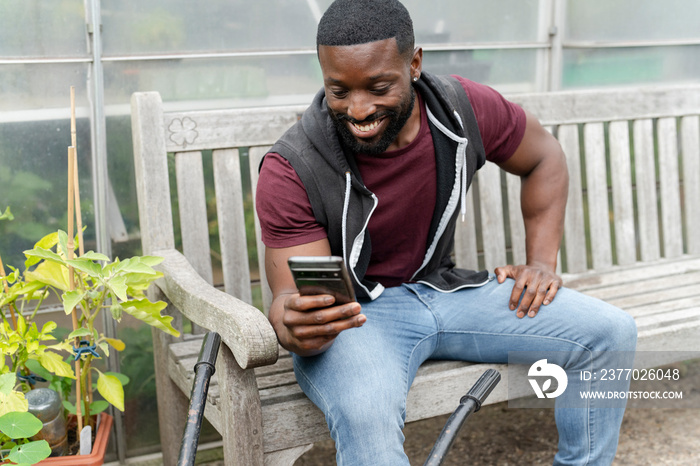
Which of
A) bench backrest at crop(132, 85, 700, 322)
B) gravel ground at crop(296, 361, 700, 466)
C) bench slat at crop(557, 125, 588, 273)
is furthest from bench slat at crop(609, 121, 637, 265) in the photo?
gravel ground at crop(296, 361, 700, 466)

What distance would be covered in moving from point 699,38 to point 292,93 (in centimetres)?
187

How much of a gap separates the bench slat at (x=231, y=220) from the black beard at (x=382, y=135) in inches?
23.1

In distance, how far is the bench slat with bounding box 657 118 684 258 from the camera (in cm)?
316

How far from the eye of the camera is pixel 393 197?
2225mm

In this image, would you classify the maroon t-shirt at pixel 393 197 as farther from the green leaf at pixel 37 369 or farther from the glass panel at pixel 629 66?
the glass panel at pixel 629 66

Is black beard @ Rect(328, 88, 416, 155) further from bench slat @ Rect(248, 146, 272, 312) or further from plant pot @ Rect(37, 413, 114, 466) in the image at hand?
plant pot @ Rect(37, 413, 114, 466)

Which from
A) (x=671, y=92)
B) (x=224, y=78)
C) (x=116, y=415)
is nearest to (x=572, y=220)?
(x=671, y=92)

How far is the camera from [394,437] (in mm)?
1817

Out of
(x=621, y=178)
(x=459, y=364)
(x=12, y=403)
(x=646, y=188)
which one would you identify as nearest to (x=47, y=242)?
(x=12, y=403)

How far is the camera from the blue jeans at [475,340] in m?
1.97

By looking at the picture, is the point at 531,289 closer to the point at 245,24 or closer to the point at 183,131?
the point at 183,131

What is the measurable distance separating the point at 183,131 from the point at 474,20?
1.30 meters

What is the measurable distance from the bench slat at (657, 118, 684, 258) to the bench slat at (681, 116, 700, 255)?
6cm

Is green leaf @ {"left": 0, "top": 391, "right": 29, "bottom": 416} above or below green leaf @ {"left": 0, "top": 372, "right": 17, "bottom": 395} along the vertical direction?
below
